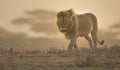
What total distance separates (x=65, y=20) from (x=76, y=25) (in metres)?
1.38

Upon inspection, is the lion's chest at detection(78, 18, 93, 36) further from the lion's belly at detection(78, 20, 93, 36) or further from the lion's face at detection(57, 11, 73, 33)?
the lion's face at detection(57, 11, 73, 33)

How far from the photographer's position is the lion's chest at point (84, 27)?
22.8 meters

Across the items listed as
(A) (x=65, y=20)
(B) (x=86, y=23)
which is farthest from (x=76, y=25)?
(B) (x=86, y=23)

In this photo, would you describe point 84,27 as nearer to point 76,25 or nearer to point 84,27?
point 84,27

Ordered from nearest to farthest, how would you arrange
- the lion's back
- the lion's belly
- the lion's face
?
the lion's face < the lion's belly < the lion's back

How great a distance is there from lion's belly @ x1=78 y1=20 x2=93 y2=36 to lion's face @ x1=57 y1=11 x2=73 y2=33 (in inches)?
74.1

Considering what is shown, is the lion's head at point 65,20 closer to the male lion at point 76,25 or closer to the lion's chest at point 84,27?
the male lion at point 76,25

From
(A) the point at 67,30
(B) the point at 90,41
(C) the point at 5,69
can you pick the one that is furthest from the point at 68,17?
(C) the point at 5,69

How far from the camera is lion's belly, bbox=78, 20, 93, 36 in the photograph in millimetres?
22683

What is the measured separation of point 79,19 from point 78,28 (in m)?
0.83

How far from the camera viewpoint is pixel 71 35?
2108 cm

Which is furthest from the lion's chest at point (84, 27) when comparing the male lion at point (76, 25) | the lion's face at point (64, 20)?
the lion's face at point (64, 20)

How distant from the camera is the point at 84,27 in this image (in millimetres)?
23141

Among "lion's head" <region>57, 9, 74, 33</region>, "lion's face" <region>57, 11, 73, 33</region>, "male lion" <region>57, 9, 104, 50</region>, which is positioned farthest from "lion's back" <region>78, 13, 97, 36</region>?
"lion's face" <region>57, 11, 73, 33</region>
